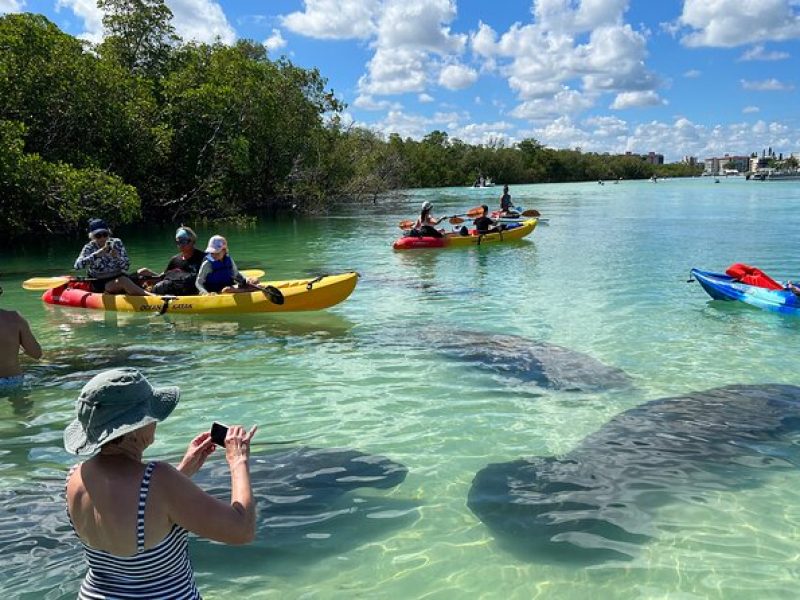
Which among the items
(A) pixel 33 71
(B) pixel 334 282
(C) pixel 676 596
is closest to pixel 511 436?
(C) pixel 676 596

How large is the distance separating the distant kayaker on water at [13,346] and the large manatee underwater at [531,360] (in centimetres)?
455

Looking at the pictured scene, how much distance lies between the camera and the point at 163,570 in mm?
2162

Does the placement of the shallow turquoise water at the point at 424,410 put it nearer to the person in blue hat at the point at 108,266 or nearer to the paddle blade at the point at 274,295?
the paddle blade at the point at 274,295

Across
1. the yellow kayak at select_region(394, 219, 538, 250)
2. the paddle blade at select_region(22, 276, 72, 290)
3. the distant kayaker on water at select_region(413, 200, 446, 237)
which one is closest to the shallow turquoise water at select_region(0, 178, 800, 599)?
the paddle blade at select_region(22, 276, 72, 290)

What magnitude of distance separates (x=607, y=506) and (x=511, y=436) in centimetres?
131

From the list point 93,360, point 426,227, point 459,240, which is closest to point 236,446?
point 93,360

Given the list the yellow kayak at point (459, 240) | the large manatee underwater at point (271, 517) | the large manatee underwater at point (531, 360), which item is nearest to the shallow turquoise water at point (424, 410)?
the large manatee underwater at point (271, 517)

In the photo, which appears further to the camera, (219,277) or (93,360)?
(219,277)

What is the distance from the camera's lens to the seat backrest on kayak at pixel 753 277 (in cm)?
1074

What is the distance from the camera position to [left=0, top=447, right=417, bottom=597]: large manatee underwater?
148 inches

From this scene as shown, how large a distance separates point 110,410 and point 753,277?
1139 cm

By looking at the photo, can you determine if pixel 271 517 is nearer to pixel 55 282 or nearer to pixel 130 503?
pixel 130 503

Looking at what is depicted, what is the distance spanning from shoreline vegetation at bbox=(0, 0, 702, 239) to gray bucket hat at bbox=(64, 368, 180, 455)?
16413mm

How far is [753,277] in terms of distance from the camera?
11.1 meters
